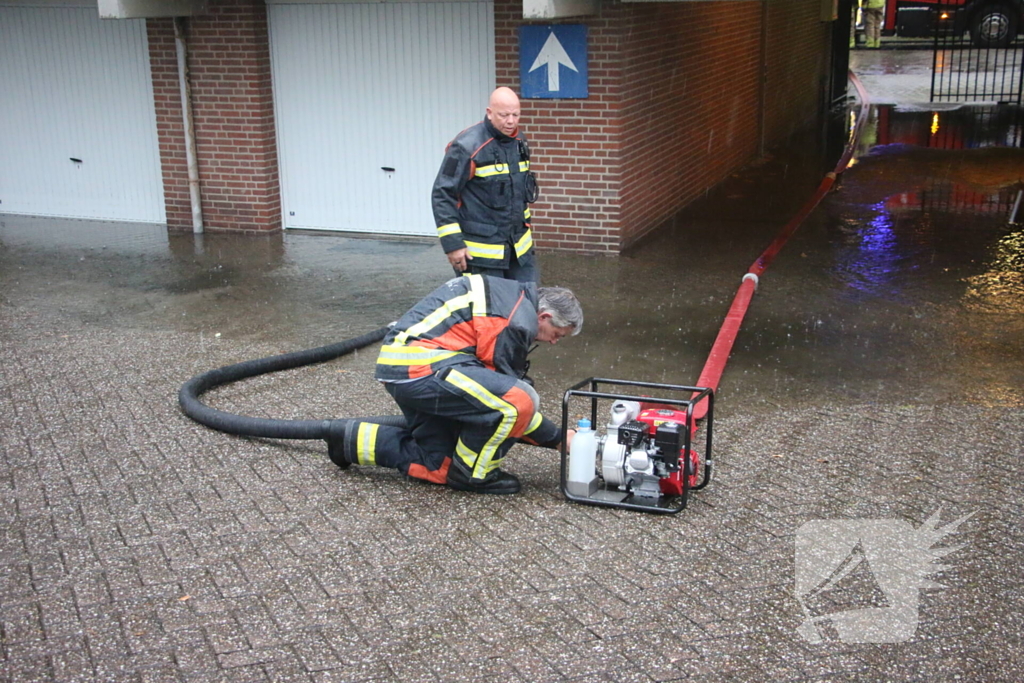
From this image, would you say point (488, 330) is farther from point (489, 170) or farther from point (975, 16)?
point (975, 16)

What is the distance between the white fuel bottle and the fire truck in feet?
Result: 71.5

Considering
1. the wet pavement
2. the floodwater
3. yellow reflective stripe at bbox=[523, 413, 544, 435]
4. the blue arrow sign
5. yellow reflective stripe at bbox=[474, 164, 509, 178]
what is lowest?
the wet pavement

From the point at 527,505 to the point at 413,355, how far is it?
868 mm

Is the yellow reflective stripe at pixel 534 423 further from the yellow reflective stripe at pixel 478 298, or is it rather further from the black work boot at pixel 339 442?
the black work boot at pixel 339 442

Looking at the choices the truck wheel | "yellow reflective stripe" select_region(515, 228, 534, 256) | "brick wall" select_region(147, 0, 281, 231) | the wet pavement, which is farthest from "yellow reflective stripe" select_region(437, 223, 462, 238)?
the truck wheel

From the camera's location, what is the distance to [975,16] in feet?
82.5

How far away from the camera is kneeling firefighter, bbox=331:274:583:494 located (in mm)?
4773

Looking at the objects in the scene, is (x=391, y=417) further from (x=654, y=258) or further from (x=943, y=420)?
(x=654, y=258)

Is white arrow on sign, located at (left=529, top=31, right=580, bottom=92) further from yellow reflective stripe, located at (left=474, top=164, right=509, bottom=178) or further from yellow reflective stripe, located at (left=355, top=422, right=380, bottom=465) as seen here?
yellow reflective stripe, located at (left=355, top=422, right=380, bottom=465)

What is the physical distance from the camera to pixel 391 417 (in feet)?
18.3

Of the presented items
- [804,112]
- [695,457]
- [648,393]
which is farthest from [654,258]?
[804,112]

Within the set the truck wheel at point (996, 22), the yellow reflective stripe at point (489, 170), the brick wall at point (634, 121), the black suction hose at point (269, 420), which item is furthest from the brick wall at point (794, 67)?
the black suction hose at point (269, 420)

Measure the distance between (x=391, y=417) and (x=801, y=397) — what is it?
2.42 m

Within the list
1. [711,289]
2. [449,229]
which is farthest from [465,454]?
[711,289]
